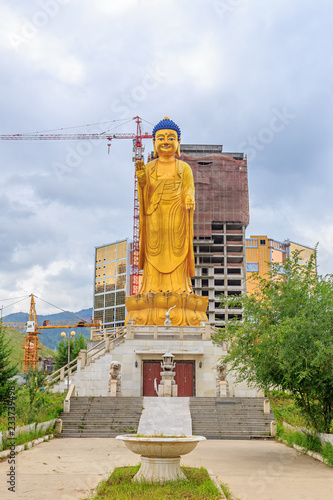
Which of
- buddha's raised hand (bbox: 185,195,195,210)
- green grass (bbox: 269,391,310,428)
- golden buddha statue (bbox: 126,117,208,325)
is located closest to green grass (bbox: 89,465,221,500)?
green grass (bbox: 269,391,310,428)

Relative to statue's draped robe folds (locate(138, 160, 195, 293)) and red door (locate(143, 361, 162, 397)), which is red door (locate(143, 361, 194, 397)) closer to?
red door (locate(143, 361, 162, 397))

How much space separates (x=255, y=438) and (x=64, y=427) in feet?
20.9

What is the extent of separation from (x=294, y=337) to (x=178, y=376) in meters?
12.7

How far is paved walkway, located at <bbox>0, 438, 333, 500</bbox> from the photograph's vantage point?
8266 millimetres

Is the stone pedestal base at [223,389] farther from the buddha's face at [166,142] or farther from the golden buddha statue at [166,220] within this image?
the buddha's face at [166,142]

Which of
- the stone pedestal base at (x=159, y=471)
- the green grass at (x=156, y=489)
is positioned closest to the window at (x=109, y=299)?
the green grass at (x=156, y=489)

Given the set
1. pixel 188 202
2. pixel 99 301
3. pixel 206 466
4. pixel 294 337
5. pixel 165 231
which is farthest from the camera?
pixel 99 301

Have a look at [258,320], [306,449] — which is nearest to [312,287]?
[258,320]

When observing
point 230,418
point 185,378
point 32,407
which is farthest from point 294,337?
point 185,378

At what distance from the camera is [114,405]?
62.2ft

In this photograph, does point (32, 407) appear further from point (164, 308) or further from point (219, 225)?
point (219, 225)

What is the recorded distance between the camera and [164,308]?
26875 millimetres

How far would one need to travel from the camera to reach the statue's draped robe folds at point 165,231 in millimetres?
28844

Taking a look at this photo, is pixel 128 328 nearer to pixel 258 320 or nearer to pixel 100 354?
pixel 100 354
